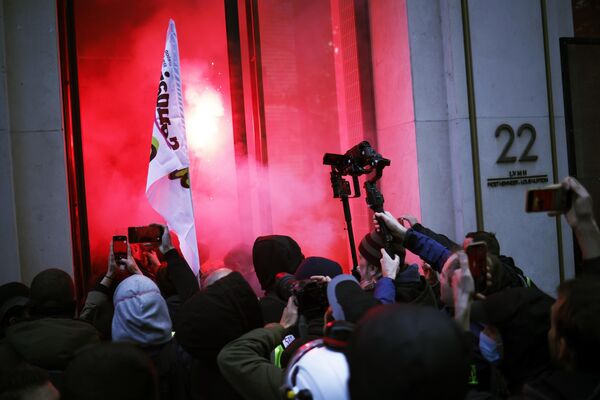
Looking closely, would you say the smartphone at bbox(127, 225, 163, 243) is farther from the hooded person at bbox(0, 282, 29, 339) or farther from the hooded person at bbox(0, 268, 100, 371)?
the hooded person at bbox(0, 268, 100, 371)

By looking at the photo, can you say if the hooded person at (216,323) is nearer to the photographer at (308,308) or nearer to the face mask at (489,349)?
the photographer at (308,308)

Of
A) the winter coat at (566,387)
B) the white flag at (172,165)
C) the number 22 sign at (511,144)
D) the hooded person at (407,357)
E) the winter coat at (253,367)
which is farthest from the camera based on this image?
the number 22 sign at (511,144)

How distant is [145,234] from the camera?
4070mm

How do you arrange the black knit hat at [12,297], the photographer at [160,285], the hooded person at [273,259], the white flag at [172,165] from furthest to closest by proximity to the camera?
the white flag at [172,165] → the hooded person at [273,259] → the photographer at [160,285] → the black knit hat at [12,297]

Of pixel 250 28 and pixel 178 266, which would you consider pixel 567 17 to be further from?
pixel 178 266

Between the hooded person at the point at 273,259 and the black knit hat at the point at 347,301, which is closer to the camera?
the black knit hat at the point at 347,301

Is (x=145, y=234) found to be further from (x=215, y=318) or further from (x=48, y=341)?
(x=215, y=318)

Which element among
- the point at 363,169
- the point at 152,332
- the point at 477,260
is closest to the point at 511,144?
the point at 363,169

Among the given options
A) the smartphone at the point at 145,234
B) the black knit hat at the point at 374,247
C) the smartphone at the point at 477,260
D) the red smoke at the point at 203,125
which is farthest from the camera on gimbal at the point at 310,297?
the red smoke at the point at 203,125

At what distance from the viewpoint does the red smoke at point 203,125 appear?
220 inches

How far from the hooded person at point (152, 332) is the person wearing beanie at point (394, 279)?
116cm

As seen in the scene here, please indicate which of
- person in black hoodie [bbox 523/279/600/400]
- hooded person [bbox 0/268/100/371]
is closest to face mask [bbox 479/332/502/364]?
person in black hoodie [bbox 523/279/600/400]

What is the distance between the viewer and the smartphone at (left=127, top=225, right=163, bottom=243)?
405 centimetres

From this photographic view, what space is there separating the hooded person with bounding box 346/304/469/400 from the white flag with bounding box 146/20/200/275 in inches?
126
